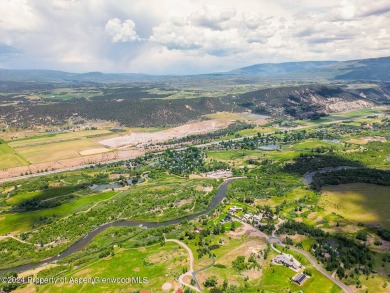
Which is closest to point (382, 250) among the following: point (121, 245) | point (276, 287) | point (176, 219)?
point (276, 287)

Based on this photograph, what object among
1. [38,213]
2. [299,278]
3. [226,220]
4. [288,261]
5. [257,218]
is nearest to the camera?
[299,278]

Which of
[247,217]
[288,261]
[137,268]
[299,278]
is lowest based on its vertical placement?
[247,217]

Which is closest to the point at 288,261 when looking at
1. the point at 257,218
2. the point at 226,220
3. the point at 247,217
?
the point at 257,218

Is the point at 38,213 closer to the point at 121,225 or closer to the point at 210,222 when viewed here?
the point at 121,225

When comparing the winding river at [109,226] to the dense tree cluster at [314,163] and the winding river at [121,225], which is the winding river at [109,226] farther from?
the dense tree cluster at [314,163]

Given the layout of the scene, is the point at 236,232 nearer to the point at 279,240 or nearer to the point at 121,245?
the point at 279,240

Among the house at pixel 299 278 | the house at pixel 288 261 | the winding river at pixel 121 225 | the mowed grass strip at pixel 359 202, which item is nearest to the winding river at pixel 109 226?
the winding river at pixel 121 225

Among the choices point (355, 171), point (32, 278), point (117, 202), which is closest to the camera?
point (32, 278)
